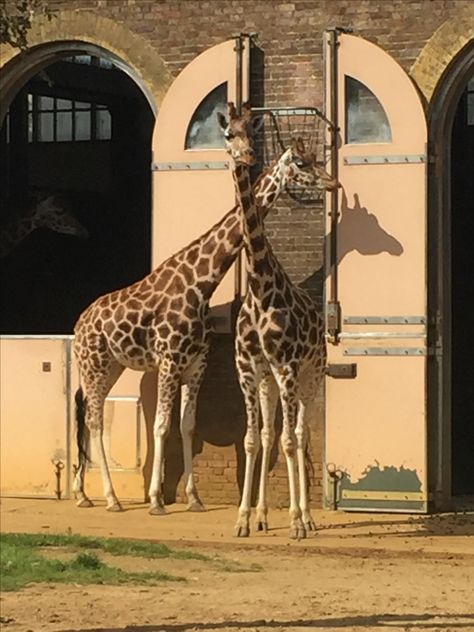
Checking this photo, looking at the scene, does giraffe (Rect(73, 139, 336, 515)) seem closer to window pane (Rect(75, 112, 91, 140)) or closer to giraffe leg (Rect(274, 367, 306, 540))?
giraffe leg (Rect(274, 367, 306, 540))

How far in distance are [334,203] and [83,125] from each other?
9427mm

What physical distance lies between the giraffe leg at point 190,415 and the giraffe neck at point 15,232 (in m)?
6.22

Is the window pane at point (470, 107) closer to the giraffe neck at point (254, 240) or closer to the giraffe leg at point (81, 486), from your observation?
the giraffe neck at point (254, 240)

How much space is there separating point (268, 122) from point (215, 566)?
4.72 meters

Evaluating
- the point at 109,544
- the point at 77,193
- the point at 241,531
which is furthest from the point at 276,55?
the point at 77,193

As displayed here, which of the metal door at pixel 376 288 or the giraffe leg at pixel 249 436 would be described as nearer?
the giraffe leg at pixel 249 436

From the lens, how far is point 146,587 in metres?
11.0

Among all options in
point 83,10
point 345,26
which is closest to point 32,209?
point 83,10

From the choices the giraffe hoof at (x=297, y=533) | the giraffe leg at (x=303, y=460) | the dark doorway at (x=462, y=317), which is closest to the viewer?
the giraffe hoof at (x=297, y=533)

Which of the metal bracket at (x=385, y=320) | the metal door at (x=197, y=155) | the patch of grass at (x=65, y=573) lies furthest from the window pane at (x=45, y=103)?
the patch of grass at (x=65, y=573)

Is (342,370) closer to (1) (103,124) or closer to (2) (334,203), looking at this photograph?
(2) (334,203)

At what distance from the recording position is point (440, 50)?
49.3ft

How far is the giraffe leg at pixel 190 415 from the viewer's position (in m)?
15.2

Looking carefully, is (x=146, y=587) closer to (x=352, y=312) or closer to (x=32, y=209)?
(x=352, y=312)
